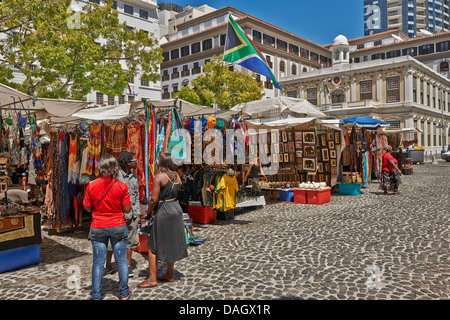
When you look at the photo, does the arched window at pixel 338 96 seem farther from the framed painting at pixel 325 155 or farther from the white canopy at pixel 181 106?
the white canopy at pixel 181 106

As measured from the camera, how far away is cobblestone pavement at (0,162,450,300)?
434 cm


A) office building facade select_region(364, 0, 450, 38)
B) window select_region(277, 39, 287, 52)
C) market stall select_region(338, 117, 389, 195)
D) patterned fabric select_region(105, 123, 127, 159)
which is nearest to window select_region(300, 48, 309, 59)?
window select_region(277, 39, 287, 52)

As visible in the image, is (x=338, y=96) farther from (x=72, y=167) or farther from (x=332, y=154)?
(x=72, y=167)

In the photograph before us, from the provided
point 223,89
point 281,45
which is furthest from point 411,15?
point 223,89

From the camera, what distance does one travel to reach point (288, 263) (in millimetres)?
5344

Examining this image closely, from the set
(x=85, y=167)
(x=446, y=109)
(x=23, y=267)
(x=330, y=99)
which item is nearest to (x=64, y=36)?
(x=85, y=167)

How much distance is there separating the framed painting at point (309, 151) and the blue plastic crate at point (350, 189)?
186 cm

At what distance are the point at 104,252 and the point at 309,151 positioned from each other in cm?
926

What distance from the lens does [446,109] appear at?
54938mm

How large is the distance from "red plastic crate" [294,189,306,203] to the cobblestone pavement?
2334mm

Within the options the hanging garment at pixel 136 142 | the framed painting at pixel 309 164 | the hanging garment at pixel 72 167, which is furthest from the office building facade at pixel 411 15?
the hanging garment at pixel 72 167

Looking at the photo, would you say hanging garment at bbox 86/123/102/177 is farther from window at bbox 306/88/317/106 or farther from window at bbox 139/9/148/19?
window at bbox 306/88/317/106

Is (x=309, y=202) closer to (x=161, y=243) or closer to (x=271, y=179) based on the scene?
(x=271, y=179)
